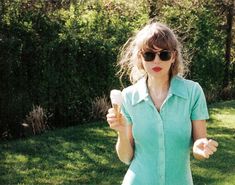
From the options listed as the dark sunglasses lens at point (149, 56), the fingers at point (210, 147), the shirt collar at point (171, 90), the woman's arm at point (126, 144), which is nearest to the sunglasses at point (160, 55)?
the dark sunglasses lens at point (149, 56)

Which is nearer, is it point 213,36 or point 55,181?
point 55,181

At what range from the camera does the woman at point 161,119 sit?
2.67 metres

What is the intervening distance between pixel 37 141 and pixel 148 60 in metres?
6.13

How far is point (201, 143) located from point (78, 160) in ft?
16.3

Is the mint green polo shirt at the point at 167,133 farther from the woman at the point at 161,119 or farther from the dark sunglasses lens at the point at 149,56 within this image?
the dark sunglasses lens at the point at 149,56

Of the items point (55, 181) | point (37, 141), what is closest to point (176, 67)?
point (55, 181)

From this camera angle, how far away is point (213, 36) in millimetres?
14594

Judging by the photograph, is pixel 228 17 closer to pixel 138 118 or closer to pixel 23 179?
pixel 23 179

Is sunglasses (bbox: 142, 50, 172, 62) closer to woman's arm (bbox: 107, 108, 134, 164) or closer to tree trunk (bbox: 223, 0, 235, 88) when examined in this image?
woman's arm (bbox: 107, 108, 134, 164)

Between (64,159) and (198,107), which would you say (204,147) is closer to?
(198,107)

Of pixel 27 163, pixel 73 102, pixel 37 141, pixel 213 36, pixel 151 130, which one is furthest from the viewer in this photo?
pixel 213 36

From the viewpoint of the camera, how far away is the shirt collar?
2.69 m

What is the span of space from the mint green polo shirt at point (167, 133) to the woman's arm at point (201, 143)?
35 millimetres

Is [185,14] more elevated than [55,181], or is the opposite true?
[185,14]
